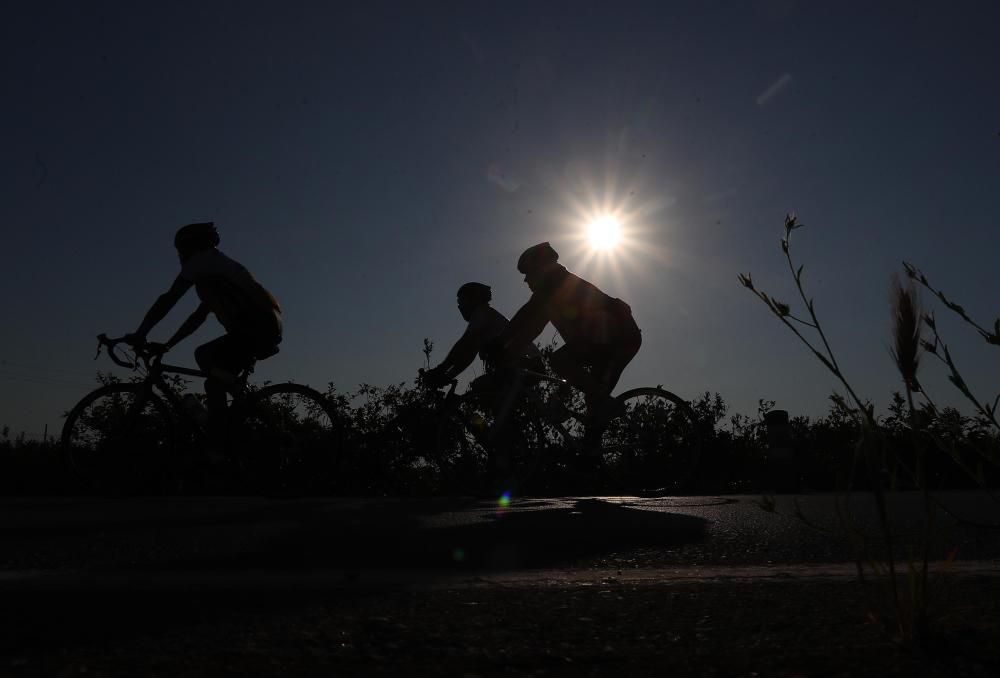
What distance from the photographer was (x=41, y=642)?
1.45m

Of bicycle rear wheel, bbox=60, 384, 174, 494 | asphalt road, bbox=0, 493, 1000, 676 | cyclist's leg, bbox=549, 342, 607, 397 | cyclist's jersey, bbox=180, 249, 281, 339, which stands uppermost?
cyclist's jersey, bbox=180, 249, 281, 339

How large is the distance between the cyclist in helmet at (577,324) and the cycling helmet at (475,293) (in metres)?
0.39

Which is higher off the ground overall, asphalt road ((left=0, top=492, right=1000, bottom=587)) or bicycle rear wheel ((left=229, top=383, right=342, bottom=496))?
bicycle rear wheel ((left=229, top=383, right=342, bottom=496))

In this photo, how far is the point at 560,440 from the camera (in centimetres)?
807

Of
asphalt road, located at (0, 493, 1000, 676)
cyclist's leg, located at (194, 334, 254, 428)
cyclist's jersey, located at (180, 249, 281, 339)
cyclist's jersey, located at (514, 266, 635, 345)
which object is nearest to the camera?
asphalt road, located at (0, 493, 1000, 676)

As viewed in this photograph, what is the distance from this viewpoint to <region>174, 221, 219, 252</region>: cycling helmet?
6660 mm

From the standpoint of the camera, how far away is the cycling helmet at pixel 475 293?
7.70m

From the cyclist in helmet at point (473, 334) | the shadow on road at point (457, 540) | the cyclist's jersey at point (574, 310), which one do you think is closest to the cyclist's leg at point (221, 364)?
the cyclist in helmet at point (473, 334)

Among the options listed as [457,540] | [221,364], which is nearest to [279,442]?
[221,364]

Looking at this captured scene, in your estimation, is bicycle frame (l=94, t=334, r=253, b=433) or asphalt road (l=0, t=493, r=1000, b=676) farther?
bicycle frame (l=94, t=334, r=253, b=433)

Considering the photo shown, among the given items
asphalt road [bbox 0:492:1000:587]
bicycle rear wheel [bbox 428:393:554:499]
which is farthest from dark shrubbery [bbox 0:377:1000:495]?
asphalt road [bbox 0:492:1000:587]

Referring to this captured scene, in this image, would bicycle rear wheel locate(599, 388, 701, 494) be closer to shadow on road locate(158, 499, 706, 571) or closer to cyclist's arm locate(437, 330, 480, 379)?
cyclist's arm locate(437, 330, 480, 379)

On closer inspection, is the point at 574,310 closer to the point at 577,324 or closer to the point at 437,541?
the point at 577,324

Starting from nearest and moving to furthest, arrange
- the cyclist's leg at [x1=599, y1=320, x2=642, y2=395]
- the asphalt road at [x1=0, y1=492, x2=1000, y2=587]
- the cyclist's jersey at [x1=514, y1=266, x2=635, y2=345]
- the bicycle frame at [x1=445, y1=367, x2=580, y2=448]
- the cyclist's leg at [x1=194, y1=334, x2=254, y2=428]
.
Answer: the asphalt road at [x1=0, y1=492, x2=1000, y2=587] → the cyclist's leg at [x1=194, y1=334, x2=254, y2=428] → the cyclist's jersey at [x1=514, y1=266, x2=635, y2=345] → the cyclist's leg at [x1=599, y1=320, x2=642, y2=395] → the bicycle frame at [x1=445, y1=367, x2=580, y2=448]
